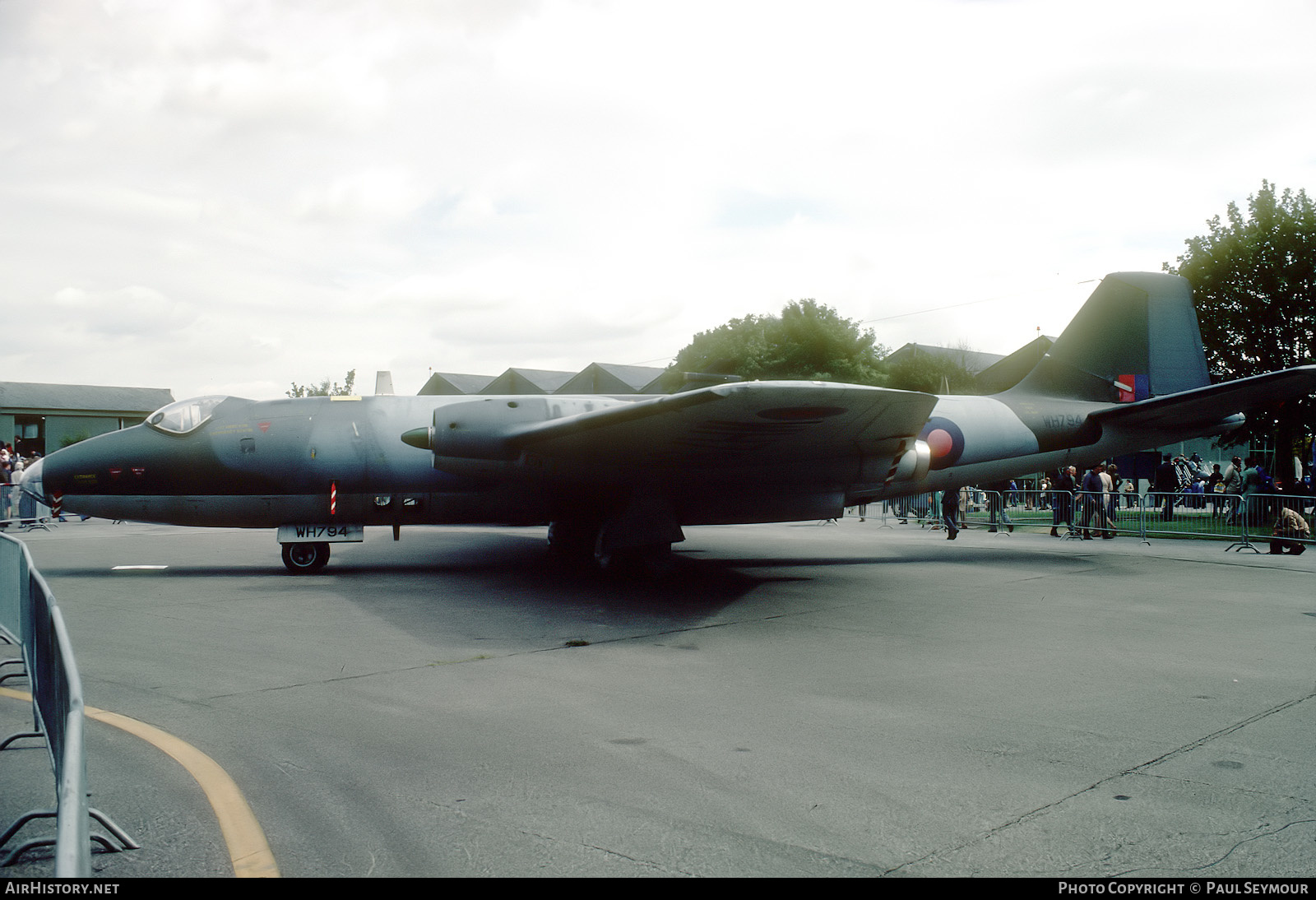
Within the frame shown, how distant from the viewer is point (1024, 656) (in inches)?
279

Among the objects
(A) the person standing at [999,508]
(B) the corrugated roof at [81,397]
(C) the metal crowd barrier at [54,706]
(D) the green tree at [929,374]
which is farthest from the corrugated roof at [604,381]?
(C) the metal crowd barrier at [54,706]

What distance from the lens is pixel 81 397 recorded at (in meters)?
59.2

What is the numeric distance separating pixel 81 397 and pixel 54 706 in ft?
222

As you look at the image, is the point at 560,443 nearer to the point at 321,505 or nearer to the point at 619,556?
the point at 619,556

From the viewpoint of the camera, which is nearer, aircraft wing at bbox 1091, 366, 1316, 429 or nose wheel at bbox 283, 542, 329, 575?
aircraft wing at bbox 1091, 366, 1316, 429

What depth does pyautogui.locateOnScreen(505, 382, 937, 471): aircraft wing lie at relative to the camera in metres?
8.16

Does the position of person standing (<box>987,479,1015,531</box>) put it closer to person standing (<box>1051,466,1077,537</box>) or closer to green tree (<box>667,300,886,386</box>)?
person standing (<box>1051,466,1077,537</box>)

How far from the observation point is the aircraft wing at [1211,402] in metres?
11.4

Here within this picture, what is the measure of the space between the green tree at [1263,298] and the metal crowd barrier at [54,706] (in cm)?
2678

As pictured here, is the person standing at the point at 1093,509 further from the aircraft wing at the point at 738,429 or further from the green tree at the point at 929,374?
the green tree at the point at 929,374

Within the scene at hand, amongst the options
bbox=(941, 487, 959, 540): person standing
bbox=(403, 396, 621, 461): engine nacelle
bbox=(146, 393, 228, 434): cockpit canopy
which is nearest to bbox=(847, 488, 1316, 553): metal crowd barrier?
bbox=(941, 487, 959, 540): person standing

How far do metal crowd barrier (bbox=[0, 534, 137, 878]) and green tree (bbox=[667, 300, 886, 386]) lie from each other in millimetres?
44333

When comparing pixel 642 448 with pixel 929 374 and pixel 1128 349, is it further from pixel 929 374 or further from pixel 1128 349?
pixel 929 374

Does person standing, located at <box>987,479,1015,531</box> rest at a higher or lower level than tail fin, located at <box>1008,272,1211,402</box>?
lower
